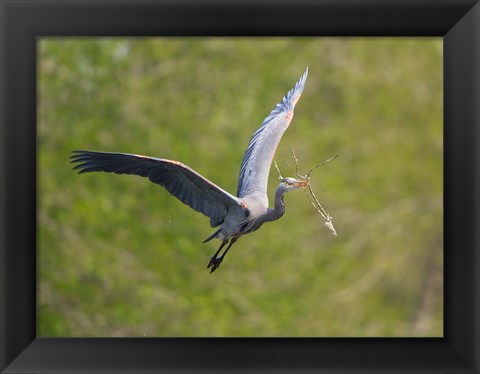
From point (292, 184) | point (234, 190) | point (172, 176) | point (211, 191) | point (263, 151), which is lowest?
point (292, 184)

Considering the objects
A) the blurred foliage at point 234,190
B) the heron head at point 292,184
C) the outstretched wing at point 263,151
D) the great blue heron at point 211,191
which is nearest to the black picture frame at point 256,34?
the outstretched wing at point 263,151

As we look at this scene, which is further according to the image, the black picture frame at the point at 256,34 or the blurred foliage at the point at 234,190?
the blurred foliage at the point at 234,190

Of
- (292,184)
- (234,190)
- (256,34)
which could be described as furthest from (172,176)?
(234,190)

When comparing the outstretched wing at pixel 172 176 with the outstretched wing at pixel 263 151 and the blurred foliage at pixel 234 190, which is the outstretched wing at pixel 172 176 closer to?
the outstretched wing at pixel 263 151

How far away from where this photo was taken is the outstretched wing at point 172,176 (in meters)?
6.62

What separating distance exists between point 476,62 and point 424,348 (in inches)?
86.4

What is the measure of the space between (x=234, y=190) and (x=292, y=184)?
10.5 metres

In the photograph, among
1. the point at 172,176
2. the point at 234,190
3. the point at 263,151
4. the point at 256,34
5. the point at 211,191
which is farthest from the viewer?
the point at 234,190

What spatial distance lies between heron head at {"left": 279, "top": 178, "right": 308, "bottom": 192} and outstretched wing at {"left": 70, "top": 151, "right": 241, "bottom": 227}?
43 centimetres

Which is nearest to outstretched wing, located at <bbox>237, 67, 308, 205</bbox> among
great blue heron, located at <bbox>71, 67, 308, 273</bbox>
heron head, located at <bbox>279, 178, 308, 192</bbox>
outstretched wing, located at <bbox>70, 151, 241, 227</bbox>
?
great blue heron, located at <bbox>71, 67, 308, 273</bbox>

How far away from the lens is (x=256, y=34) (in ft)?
27.1

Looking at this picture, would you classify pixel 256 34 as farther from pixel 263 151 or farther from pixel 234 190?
pixel 234 190

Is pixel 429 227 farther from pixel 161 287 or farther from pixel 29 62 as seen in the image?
pixel 29 62

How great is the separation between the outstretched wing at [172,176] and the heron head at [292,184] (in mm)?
428
